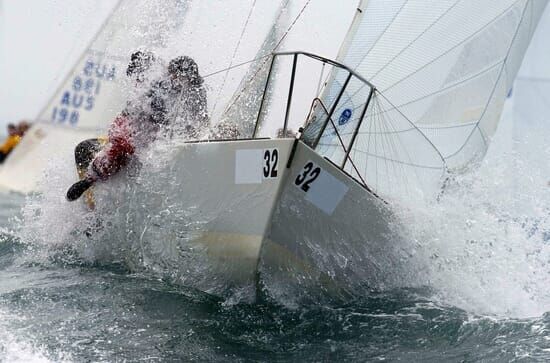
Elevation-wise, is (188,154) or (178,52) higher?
(178,52)

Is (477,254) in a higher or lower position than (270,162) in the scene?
lower

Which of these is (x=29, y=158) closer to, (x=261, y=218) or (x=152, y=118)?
(x=152, y=118)

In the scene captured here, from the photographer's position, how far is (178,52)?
5664mm

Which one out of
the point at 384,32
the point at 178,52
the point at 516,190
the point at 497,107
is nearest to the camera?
the point at 384,32

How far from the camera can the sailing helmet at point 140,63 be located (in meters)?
5.04

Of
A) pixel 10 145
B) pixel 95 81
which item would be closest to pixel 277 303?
pixel 95 81

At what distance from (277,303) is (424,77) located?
2.10 metres

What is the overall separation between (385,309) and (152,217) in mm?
1387

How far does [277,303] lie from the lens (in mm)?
4078

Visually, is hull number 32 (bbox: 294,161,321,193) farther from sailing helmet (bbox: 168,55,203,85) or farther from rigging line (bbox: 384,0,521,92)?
rigging line (bbox: 384,0,521,92)

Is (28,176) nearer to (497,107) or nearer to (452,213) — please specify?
(497,107)

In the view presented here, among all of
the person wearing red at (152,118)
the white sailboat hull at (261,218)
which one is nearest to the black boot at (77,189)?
the person wearing red at (152,118)

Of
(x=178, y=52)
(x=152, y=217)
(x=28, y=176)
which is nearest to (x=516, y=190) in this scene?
(x=178, y=52)

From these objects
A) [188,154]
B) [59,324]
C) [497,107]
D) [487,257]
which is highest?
[497,107]
